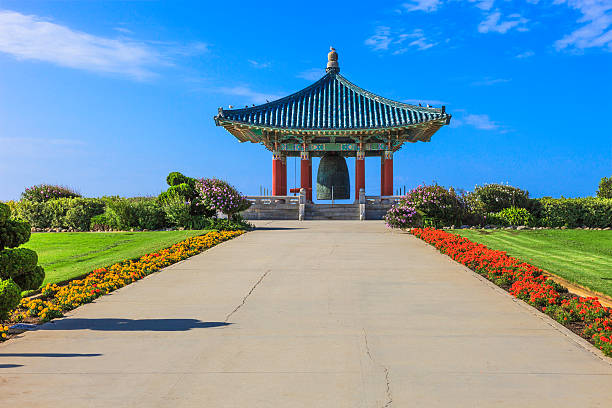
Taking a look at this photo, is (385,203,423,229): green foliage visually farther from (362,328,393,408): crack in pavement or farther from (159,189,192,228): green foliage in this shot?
(362,328,393,408): crack in pavement

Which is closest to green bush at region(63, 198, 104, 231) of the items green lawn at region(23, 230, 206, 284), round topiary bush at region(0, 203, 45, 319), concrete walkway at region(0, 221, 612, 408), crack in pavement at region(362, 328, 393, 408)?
green lawn at region(23, 230, 206, 284)

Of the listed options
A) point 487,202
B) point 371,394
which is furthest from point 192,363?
point 487,202

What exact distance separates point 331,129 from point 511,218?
13.0m

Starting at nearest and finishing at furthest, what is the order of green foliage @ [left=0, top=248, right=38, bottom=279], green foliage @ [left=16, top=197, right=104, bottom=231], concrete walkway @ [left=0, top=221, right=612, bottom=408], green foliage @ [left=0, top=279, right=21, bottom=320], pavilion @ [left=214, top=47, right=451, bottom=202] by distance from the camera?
1. concrete walkway @ [left=0, top=221, right=612, bottom=408]
2. green foliage @ [left=0, top=279, right=21, bottom=320]
3. green foliage @ [left=0, top=248, right=38, bottom=279]
4. green foliage @ [left=16, top=197, right=104, bottom=231]
5. pavilion @ [left=214, top=47, right=451, bottom=202]

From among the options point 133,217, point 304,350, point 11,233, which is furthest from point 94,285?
point 133,217

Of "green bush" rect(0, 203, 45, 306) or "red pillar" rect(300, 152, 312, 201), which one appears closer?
"green bush" rect(0, 203, 45, 306)

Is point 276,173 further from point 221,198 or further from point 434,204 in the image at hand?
point 434,204

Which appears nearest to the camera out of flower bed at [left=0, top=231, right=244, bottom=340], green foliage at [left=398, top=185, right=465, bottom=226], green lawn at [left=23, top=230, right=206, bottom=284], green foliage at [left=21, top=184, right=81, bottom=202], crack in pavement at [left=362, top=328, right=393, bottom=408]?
crack in pavement at [left=362, top=328, right=393, bottom=408]

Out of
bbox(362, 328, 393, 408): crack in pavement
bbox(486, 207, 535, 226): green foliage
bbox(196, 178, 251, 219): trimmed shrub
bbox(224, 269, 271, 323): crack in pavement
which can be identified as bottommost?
bbox(362, 328, 393, 408): crack in pavement

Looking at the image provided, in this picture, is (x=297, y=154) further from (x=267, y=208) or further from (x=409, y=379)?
(x=409, y=379)

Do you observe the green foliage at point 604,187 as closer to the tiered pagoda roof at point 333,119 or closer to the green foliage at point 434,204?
the tiered pagoda roof at point 333,119

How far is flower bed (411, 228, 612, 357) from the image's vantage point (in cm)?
705

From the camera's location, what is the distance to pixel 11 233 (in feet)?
25.4

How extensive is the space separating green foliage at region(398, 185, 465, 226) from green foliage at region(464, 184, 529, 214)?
2.67 metres
